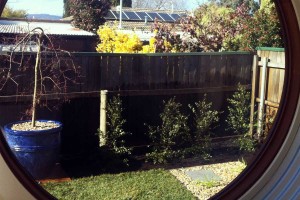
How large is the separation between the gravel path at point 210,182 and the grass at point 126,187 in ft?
0.16

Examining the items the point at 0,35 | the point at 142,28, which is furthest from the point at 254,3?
the point at 0,35

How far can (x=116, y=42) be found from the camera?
95.4 inches

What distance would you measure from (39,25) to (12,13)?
0.18 meters

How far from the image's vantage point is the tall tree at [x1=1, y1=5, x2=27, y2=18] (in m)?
1.88

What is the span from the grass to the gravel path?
0.05 m

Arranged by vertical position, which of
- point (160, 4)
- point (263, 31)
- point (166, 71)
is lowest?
point (166, 71)

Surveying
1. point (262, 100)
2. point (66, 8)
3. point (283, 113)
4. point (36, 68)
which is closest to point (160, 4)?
point (66, 8)

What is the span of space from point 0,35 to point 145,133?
1298 mm

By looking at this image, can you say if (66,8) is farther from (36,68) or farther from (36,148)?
(36,148)

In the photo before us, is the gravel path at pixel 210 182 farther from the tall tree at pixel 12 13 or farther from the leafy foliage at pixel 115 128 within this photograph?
the tall tree at pixel 12 13

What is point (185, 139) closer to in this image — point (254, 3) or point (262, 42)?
point (262, 42)

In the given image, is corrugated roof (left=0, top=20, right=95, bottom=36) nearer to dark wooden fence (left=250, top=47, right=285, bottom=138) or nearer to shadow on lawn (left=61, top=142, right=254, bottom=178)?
shadow on lawn (left=61, top=142, right=254, bottom=178)

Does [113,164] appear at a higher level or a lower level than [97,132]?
lower

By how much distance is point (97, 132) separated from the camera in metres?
2.58
